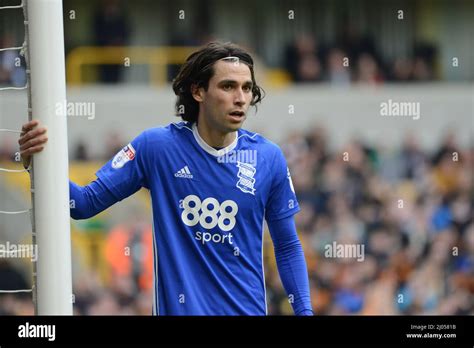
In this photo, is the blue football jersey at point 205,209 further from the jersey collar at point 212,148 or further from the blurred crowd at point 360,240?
the blurred crowd at point 360,240

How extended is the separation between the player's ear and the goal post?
775mm

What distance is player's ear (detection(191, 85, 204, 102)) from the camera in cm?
571

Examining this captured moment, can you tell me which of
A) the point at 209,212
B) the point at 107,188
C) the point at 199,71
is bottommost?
the point at 209,212

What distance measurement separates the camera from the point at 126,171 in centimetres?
551

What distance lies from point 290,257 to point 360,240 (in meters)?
6.92

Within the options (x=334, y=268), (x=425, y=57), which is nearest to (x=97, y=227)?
(x=334, y=268)

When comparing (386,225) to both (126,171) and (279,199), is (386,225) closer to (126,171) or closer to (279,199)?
(279,199)
